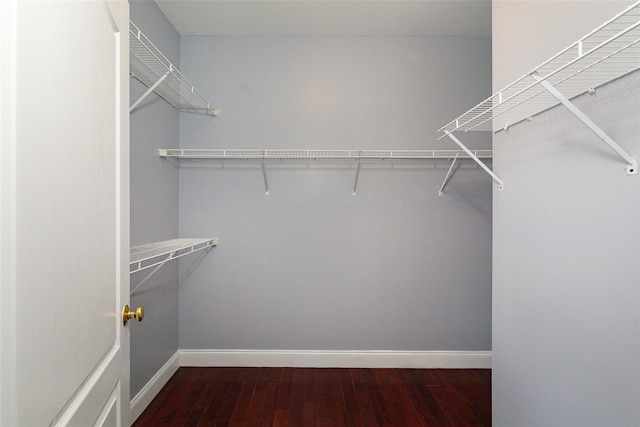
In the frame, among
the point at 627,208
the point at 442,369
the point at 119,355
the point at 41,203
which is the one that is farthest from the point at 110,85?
the point at 442,369

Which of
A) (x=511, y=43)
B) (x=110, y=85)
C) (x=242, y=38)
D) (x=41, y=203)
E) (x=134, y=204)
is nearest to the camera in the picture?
(x=41, y=203)

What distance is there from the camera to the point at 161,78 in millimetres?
1657

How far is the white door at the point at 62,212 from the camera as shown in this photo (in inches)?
17.9

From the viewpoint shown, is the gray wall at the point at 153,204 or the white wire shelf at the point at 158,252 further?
the gray wall at the point at 153,204

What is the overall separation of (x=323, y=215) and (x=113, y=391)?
1.65 metres

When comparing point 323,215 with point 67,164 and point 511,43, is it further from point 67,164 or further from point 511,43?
point 67,164

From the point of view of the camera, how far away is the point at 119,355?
2.85 ft

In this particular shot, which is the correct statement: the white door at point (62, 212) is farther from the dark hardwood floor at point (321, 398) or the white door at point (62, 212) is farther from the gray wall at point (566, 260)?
the gray wall at point (566, 260)

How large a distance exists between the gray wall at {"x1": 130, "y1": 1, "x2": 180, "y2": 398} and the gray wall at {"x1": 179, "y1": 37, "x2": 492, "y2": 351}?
0.13 meters

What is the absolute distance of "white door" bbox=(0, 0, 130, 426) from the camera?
454 mm

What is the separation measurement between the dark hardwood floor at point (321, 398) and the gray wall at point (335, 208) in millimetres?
196

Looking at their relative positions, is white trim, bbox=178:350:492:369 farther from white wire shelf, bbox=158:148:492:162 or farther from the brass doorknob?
the brass doorknob

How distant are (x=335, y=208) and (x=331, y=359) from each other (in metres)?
1.10

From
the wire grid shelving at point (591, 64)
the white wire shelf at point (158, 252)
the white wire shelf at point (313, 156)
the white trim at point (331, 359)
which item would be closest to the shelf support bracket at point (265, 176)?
the white wire shelf at point (313, 156)
